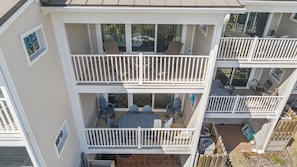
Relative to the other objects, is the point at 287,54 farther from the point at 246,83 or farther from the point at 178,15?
the point at 178,15

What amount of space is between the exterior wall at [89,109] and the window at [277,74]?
31.3ft

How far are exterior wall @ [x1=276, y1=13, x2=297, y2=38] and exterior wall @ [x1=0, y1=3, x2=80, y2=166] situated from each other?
9.76 m

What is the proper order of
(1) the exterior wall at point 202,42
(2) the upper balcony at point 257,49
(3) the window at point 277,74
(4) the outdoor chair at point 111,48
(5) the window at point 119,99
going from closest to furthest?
(1) the exterior wall at point 202,42 < (2) the upper balcony at point 257,49 < (4) the outdoor chair at point 111,48 < (3) the window at point 277,74 < (5) the window at point 119,99

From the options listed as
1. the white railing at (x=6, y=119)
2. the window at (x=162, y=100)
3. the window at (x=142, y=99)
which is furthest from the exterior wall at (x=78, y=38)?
the window at (x=162, y=100)

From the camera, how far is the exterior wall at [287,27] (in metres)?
9.04

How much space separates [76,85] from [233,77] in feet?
27.5

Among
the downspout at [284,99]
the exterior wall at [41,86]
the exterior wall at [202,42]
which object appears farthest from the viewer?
the downspout at [284,99]

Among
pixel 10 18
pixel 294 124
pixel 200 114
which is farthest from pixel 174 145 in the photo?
pixel 10 18

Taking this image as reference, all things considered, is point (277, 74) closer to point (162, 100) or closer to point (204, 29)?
point (204, 29)

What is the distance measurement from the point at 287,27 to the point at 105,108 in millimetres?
9678

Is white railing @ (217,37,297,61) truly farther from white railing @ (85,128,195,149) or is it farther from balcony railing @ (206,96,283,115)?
white railing @ (85,128,195,149)

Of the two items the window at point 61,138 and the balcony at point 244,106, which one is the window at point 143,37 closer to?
the balcony at point 244,106

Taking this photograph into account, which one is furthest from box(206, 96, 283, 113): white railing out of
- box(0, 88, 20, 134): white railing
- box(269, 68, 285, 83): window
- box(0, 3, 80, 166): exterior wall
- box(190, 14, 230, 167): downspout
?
box(0, 88, 20, 134): white railing

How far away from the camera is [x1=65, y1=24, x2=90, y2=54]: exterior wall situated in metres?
6.94
